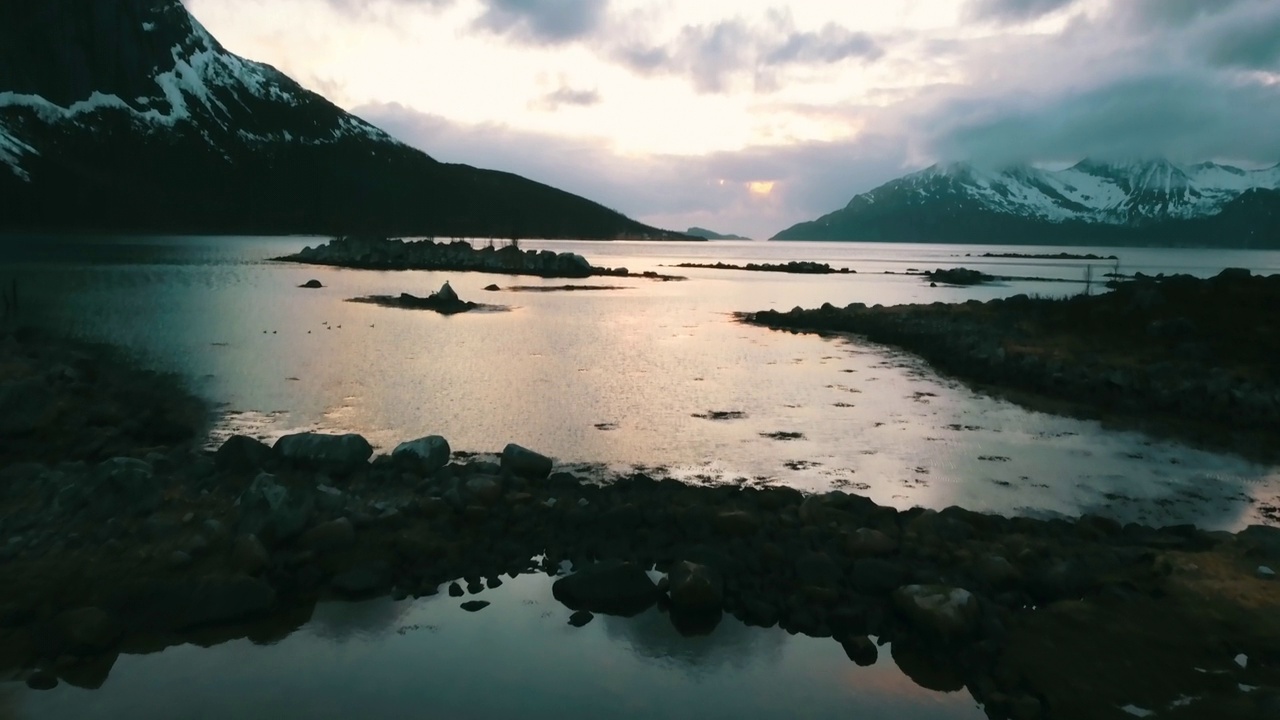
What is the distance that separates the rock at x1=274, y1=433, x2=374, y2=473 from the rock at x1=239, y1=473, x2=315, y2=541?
2.19 m

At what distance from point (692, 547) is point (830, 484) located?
4.91 meters

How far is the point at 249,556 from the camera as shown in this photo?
33.6 feet

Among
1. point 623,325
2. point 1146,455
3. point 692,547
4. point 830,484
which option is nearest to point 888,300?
point 623,325

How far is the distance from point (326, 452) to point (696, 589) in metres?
7.78

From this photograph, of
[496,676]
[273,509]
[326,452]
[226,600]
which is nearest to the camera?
[496,676]

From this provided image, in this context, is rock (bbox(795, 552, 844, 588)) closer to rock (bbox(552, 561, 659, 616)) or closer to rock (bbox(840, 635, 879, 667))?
rock (bbox(840, 635, 879, 667))

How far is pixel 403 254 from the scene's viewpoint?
101812mm

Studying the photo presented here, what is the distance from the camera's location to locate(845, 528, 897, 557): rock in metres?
10.9

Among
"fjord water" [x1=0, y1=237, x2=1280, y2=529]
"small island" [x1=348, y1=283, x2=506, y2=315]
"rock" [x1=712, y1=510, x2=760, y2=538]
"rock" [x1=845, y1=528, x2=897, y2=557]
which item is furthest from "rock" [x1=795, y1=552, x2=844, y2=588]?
"small island" [x1=348, y1=283, x2=506, y2=315]

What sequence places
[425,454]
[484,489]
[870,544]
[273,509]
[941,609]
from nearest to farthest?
[941,609] < [870,544] < [273,509] < [484,489] < [425,454]

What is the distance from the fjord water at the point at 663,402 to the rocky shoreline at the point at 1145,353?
225cm

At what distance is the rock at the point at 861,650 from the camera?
352 inches

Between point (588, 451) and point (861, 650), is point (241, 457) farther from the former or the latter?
point (861, 650)

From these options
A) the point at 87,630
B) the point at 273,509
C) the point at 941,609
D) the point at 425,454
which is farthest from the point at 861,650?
the point at 87,630
